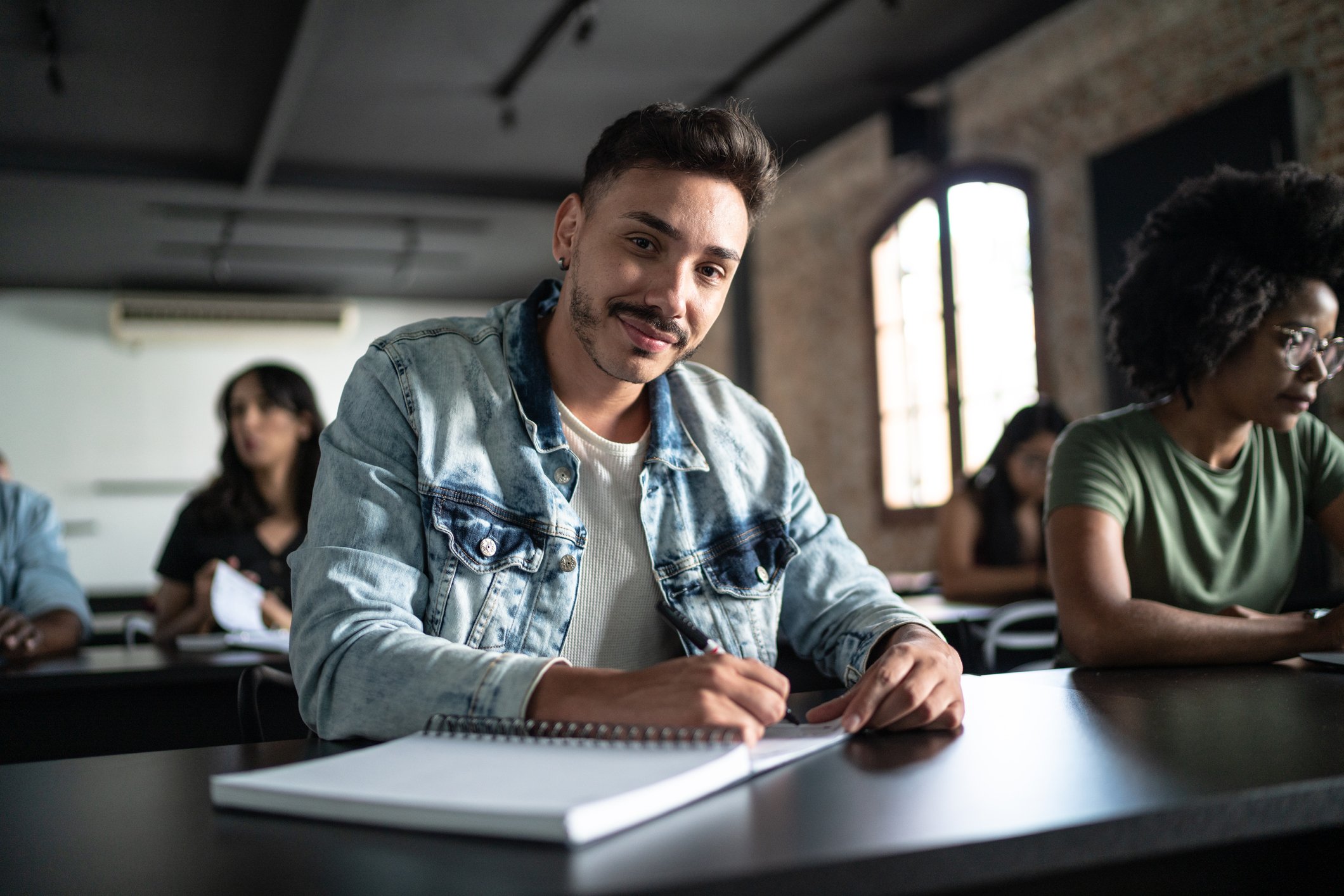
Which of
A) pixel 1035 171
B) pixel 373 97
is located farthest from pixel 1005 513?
pixel 373 97

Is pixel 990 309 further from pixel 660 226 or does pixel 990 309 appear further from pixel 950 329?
pixel 660 226

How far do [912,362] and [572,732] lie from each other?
18.4 ft

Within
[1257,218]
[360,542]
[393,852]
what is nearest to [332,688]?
[360,542]

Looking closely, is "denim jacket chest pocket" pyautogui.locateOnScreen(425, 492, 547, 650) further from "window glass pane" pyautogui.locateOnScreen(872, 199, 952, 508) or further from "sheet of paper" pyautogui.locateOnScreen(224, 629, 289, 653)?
"window glass pane" pyautogui.locateOnScreen(872, 199, 952, 508)

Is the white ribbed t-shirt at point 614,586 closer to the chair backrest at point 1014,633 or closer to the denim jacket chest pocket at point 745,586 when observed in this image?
the denim jacket chest pocket at point 745,586

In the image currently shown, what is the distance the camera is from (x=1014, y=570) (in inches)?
144

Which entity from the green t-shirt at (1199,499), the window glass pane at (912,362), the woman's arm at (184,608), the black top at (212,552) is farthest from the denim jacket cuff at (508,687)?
the window glass pane at (912,362)

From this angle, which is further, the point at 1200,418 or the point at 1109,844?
the point at 1200,418

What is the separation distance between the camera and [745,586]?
143 centimetres

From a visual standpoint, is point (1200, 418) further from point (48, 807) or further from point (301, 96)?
point (301, 96)

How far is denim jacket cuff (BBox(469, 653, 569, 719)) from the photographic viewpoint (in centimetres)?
94

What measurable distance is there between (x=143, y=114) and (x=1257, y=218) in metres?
5.58

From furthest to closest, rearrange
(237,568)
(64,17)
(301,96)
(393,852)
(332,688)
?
(301,96) → (64,17) → (237,568) → (332,688) → (393,852)

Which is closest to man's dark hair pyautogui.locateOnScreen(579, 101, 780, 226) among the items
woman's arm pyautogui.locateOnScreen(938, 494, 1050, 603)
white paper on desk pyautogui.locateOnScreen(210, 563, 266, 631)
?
white paper on desk pyautogui.locateOnScreen(210, 563, 266, 631)
